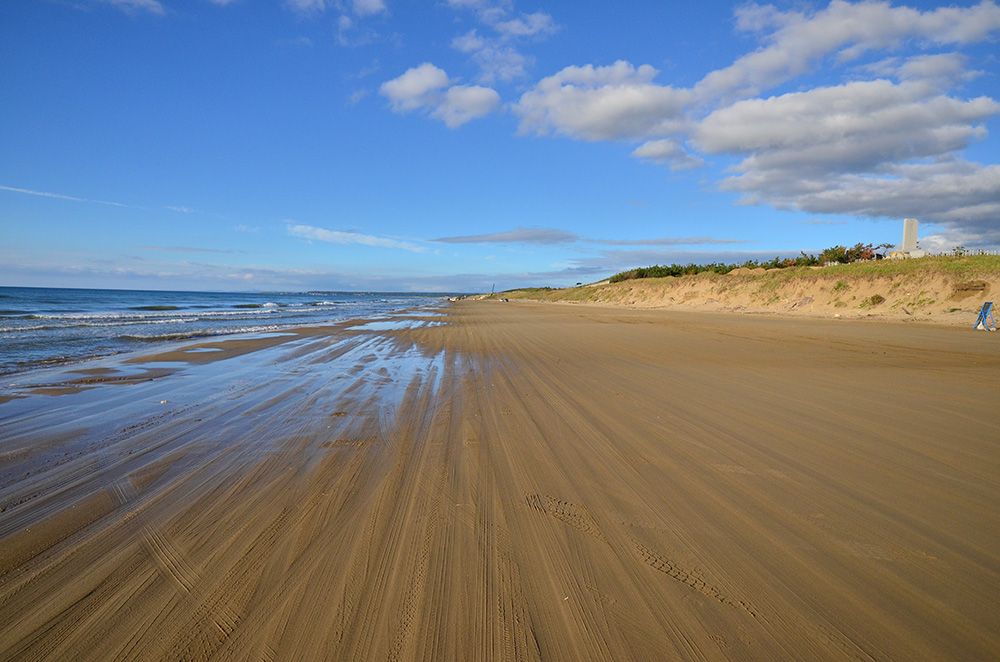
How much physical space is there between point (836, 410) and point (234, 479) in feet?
21.4

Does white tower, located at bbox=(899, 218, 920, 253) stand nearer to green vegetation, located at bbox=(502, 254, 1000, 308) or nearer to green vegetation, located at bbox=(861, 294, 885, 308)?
green vegetation, located at bbox=(502, 254, 1000, 308)

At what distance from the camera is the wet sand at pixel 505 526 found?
6.75ft

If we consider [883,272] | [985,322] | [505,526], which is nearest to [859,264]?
[883,272]

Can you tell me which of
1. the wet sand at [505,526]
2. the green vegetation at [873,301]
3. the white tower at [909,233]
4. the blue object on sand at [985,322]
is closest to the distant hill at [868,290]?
the green vegetation at [873,301]

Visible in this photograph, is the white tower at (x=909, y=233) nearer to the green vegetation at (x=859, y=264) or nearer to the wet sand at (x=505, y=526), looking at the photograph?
the green vegetation at (x=859, y=264)

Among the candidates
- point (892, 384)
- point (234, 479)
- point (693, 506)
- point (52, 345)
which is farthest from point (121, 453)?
point (52, 345)

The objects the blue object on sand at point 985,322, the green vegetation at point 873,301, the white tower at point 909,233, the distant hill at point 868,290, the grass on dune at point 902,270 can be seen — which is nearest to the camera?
the blue object on sand at point 985,322

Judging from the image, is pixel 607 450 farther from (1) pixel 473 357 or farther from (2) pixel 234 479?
(1) pixel 473 357

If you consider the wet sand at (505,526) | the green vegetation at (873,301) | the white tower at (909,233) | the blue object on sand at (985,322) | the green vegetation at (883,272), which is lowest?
the wet sand at (505,526)

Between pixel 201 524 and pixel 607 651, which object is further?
pixel 201 524

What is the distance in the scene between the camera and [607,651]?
6.40 feet

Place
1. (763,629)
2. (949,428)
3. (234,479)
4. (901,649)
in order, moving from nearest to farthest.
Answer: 1. (901,649)
2. (763,629)
3. (234,479)
4. (949,428)

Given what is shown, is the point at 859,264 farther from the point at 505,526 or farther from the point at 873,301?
the point at 505,526

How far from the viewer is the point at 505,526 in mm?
3004
